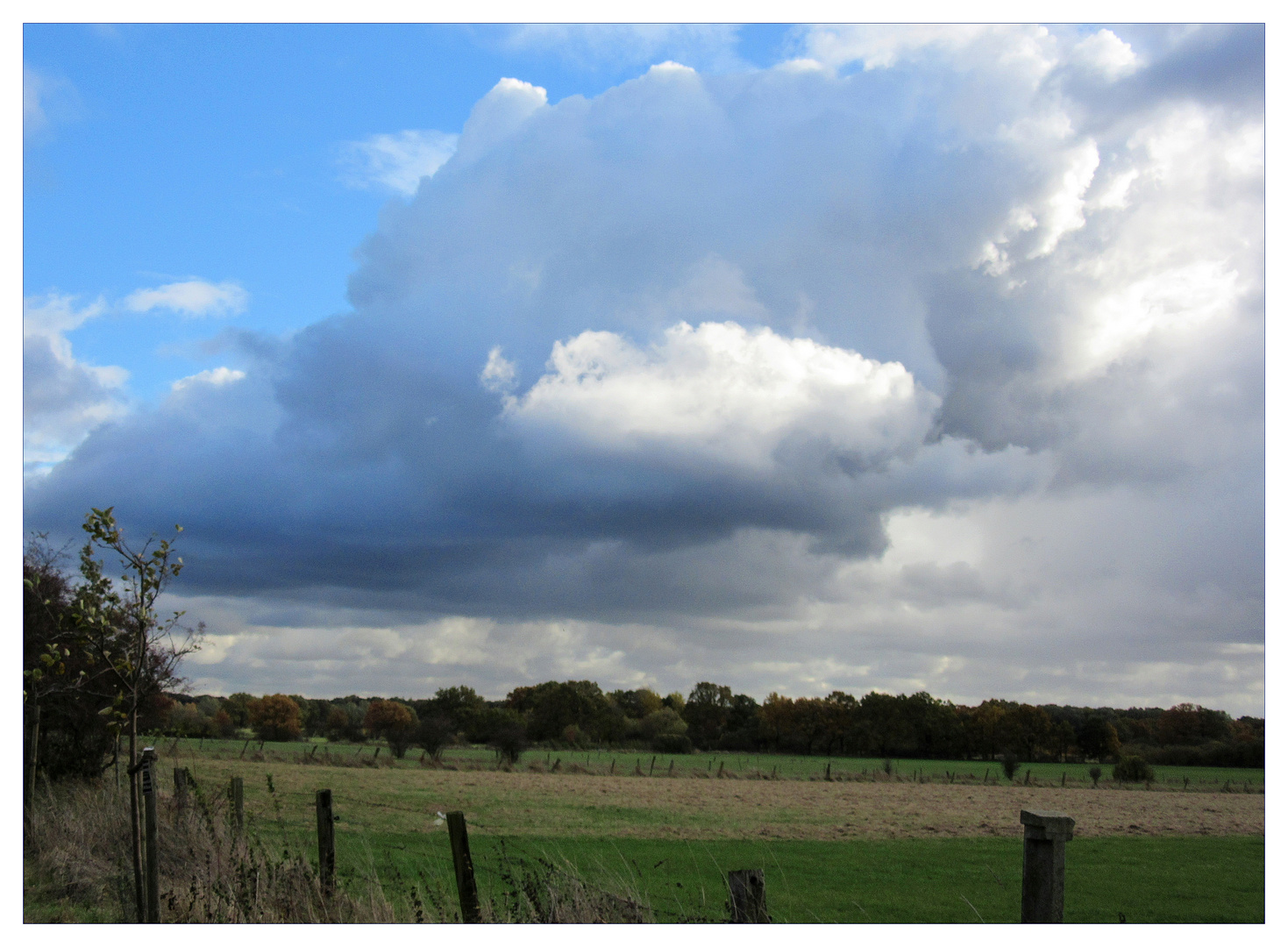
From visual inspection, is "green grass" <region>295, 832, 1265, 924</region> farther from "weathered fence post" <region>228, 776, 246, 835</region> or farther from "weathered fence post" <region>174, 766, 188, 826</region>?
"weathered fence post" <region>174, 766, 188, 826</region>

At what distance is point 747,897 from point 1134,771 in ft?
227

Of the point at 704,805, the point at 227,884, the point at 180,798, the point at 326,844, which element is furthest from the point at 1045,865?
the point at 704,805

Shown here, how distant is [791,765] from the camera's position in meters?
74.8

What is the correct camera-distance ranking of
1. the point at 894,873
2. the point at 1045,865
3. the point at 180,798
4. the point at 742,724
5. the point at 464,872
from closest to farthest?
1. the point at 1045,865
2. the point at 464,872
3. the point at 180,798
4. the point at 894,873
5. the point at 742,724

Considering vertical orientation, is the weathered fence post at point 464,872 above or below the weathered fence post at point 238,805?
above

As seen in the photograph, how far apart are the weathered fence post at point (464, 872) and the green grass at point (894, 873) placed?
3762 mm

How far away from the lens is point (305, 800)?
3172cm

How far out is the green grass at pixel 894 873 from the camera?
15.3 m

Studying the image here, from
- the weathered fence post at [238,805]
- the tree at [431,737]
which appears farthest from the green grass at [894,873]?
the tree at [431,737]

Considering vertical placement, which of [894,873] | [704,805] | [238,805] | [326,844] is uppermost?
[326,844]

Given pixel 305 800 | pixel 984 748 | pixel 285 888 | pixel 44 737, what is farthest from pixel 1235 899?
pixel 984 748

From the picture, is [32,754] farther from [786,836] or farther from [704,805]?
[704,805]

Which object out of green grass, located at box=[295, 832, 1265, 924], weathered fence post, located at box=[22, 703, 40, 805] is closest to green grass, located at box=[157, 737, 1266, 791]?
green grass, located at box=[295, 832, 1265, 924]

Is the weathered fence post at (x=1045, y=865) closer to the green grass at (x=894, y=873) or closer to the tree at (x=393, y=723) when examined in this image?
the green grass at (x=894, y=873)
